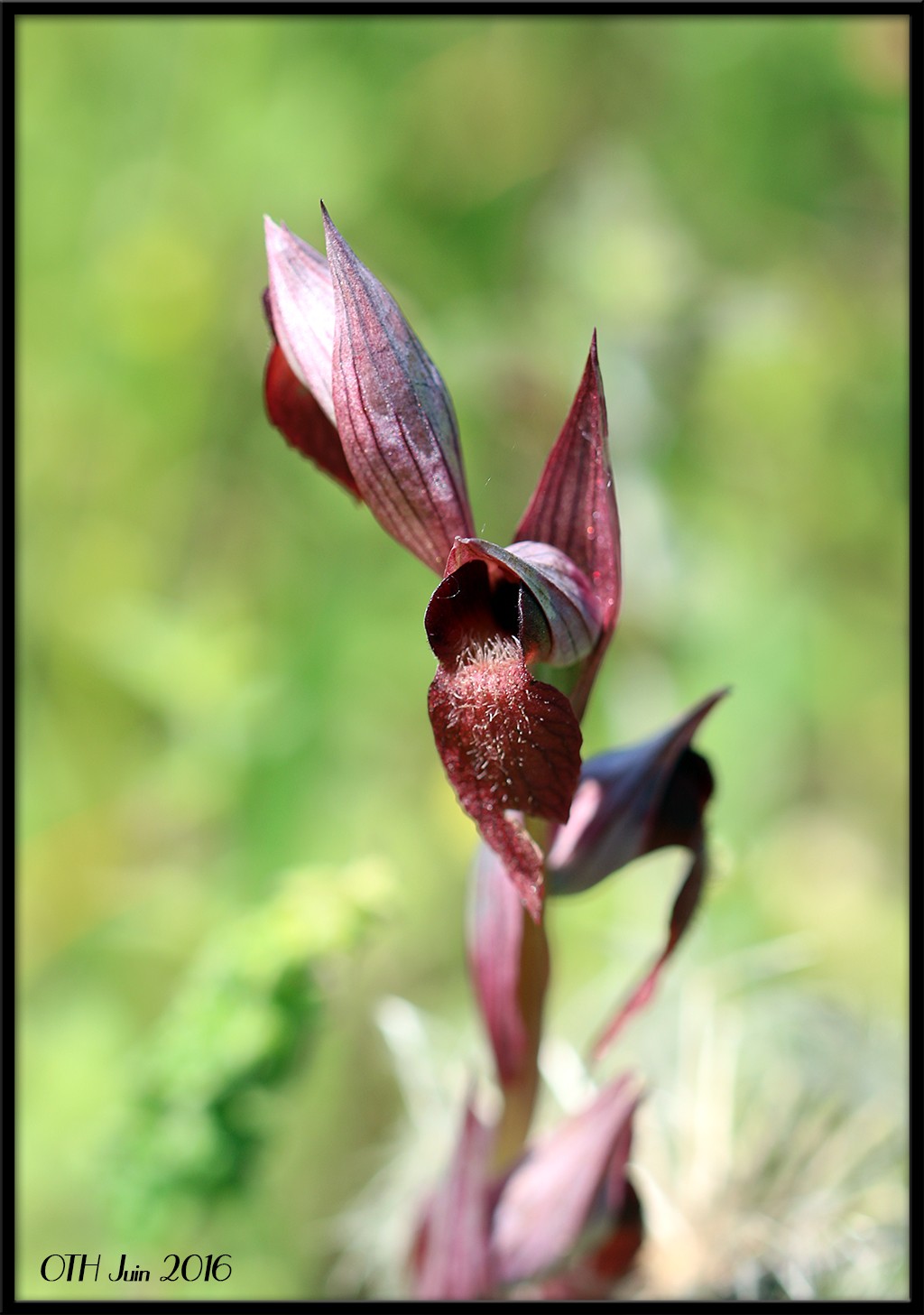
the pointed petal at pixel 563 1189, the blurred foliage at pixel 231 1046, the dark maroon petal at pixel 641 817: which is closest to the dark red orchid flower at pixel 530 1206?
the pointed petal at pixel 563 1189

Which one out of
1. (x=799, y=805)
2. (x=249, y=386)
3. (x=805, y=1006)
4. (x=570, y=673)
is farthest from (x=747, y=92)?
(x=570, y=673)

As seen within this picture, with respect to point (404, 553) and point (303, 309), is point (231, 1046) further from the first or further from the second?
point (404, 553)

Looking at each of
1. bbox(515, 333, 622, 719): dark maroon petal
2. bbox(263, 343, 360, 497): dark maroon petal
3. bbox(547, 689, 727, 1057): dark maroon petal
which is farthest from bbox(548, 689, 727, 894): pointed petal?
bbox(263, 343, 360, 497): dark maroon petal

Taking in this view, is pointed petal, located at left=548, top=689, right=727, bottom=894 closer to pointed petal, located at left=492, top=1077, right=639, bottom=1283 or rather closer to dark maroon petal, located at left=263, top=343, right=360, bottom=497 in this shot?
pointed petal, located at left=492, top=1077, right=639, bottom=1283

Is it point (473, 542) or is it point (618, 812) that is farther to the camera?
point (618, 812)

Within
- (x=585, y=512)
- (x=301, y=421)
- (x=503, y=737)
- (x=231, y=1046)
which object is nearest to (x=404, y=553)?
(x=231, y=1046)

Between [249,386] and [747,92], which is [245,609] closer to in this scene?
[249,386]

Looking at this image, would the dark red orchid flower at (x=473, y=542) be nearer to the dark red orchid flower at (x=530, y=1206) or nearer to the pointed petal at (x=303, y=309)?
the pointed petal at (x=303, y=309)
